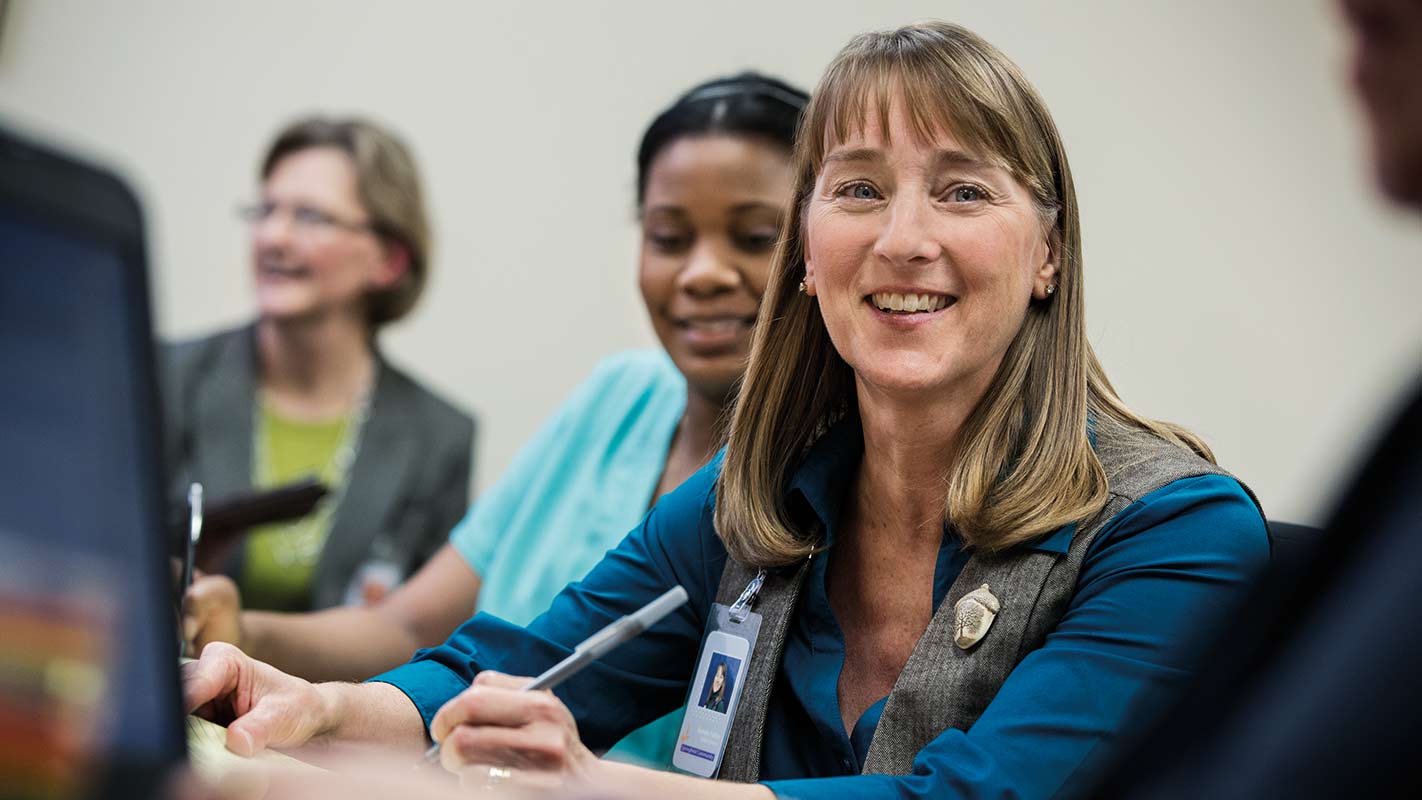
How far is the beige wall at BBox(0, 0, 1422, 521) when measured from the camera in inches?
102

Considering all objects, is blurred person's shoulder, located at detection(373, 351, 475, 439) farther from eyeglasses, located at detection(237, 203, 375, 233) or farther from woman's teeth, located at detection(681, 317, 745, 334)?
woman's teeth, located at detection(681, 317, 745, 334)

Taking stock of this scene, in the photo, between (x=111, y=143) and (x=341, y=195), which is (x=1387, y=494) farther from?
(x=111, y=143)

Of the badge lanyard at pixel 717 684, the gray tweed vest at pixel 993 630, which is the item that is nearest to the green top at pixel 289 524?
the badge lanyard at pixel 717 684

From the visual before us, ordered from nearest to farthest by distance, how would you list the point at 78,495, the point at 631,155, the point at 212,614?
1. the point at 78,495
2. the point at 212,614
3. the point at 631,155

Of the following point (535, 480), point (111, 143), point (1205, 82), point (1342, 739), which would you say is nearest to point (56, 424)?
point (1342, 739)

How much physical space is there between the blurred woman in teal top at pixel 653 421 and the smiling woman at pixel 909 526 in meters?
0.43

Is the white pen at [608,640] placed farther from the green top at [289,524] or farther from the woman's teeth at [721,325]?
the green top at [289,524]

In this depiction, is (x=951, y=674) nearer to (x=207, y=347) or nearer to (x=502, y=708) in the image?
(x=502, y=708)

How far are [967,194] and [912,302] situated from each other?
0.11 meters

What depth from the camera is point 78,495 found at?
1.71 feet

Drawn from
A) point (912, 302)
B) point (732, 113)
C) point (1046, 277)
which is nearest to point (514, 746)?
point (912, 302)

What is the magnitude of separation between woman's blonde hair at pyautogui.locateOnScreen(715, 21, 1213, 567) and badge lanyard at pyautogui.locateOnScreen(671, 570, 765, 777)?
5cm

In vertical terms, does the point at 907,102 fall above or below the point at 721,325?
above

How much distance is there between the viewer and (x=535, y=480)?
2105 millimetres
